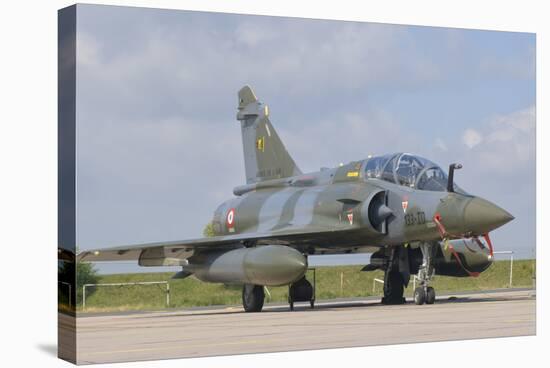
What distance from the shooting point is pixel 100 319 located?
17.0 metres

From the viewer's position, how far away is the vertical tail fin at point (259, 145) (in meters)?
25.4

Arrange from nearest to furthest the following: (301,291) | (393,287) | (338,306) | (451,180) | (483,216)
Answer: (483,216), (451,180), (301,291), (393,287), (338,306)

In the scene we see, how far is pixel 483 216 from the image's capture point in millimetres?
19719

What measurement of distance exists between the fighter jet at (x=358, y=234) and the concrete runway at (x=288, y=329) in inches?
36.6

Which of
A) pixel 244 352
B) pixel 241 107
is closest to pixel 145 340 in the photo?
pixel 244 352

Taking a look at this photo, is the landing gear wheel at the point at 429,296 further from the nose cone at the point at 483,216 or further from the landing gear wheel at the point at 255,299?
the landing gear wheel at the point at 255,299

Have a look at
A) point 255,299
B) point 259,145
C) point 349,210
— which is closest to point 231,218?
point 259,145

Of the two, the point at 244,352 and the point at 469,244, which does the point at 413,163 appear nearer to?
the point at 469,244

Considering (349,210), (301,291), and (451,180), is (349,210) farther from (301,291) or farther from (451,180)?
(451,180)

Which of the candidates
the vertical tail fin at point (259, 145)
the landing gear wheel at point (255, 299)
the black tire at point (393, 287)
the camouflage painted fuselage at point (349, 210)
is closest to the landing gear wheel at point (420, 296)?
the camouflage painted fuselage at point (349, 210)

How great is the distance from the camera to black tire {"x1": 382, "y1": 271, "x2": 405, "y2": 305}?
22.1 meters

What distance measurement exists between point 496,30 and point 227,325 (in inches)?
261

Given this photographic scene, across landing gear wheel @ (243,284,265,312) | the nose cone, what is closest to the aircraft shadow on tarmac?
landing gear wheel @ (243,284,265,312)

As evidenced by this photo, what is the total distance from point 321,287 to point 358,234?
4.30 m
